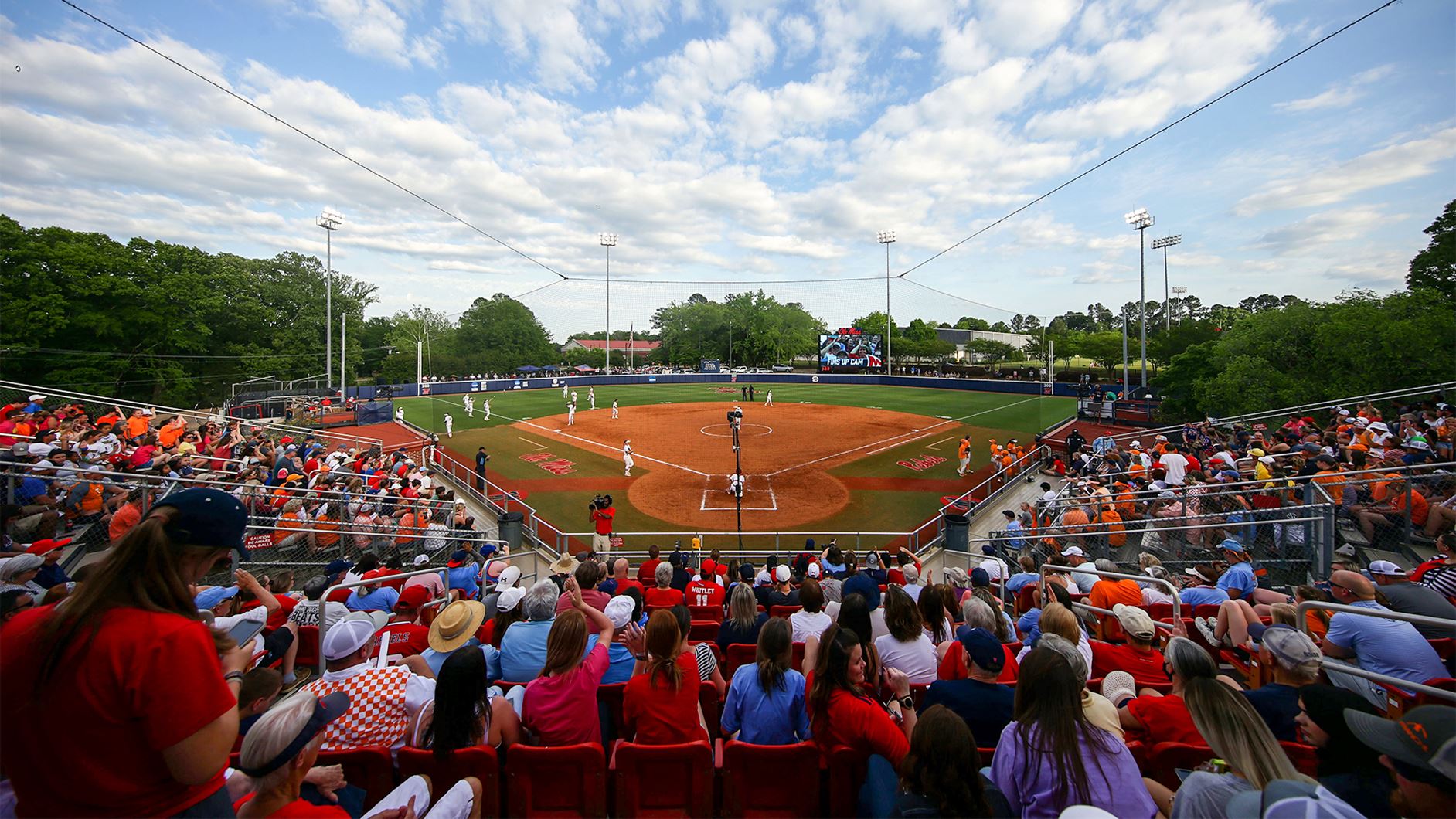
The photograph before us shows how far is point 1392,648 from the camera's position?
4.30 metres

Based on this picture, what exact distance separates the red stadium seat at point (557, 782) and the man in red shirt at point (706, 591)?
4454 millimetres

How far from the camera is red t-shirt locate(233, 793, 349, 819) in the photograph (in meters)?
2.22

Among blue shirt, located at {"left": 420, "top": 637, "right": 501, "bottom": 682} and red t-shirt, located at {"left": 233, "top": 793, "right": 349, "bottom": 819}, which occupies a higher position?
red t-shirt, located at {"left": 233, "top": 793, "right": 349, "bottom": 819}

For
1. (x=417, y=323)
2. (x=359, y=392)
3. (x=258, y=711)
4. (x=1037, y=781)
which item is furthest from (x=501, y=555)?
(x=417, y=323)

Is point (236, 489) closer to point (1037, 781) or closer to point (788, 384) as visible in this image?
point (1037, 781)

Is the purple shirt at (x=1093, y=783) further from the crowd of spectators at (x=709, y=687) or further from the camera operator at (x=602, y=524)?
the camera operator at (x=602, y=524)

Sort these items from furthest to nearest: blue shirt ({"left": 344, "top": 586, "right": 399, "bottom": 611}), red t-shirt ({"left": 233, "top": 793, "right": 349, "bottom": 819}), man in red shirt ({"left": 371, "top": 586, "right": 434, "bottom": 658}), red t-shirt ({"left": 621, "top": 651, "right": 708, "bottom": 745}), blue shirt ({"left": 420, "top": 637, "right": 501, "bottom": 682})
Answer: blue shirt ({"left": 344, "top": 586, "right": 399, "bottom": 611})
man in red shirt ({"left": 371, "top": 586, "right": 434, "bottom": 658})
blue shirt ({"left": 420, "top": 637, "right": 501, "bottom": 682})
red t-shirt ({"left": 621, "top": 651, "right": 708, "bottom": 745})
red t-shirt ({"left": 233, "top": 793, "right": 349, "bottom": 819})

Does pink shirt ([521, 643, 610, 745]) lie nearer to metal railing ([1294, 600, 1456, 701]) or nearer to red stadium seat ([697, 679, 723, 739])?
red stadium seat ([697, 679, 723, 739])

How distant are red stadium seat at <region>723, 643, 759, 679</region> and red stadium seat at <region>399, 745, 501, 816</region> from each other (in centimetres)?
260

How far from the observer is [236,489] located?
11266mm

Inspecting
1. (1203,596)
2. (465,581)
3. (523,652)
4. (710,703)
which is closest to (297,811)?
(523,652)

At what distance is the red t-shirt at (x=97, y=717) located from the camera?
1.69m

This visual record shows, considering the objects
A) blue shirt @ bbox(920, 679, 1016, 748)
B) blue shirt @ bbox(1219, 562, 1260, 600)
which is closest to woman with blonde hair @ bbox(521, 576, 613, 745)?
blue shirt @ bbox(920, 679, 1016, 748)

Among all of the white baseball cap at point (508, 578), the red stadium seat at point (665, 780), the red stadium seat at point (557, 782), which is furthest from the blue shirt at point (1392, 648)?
the white baseball cap at point (508, 578)
